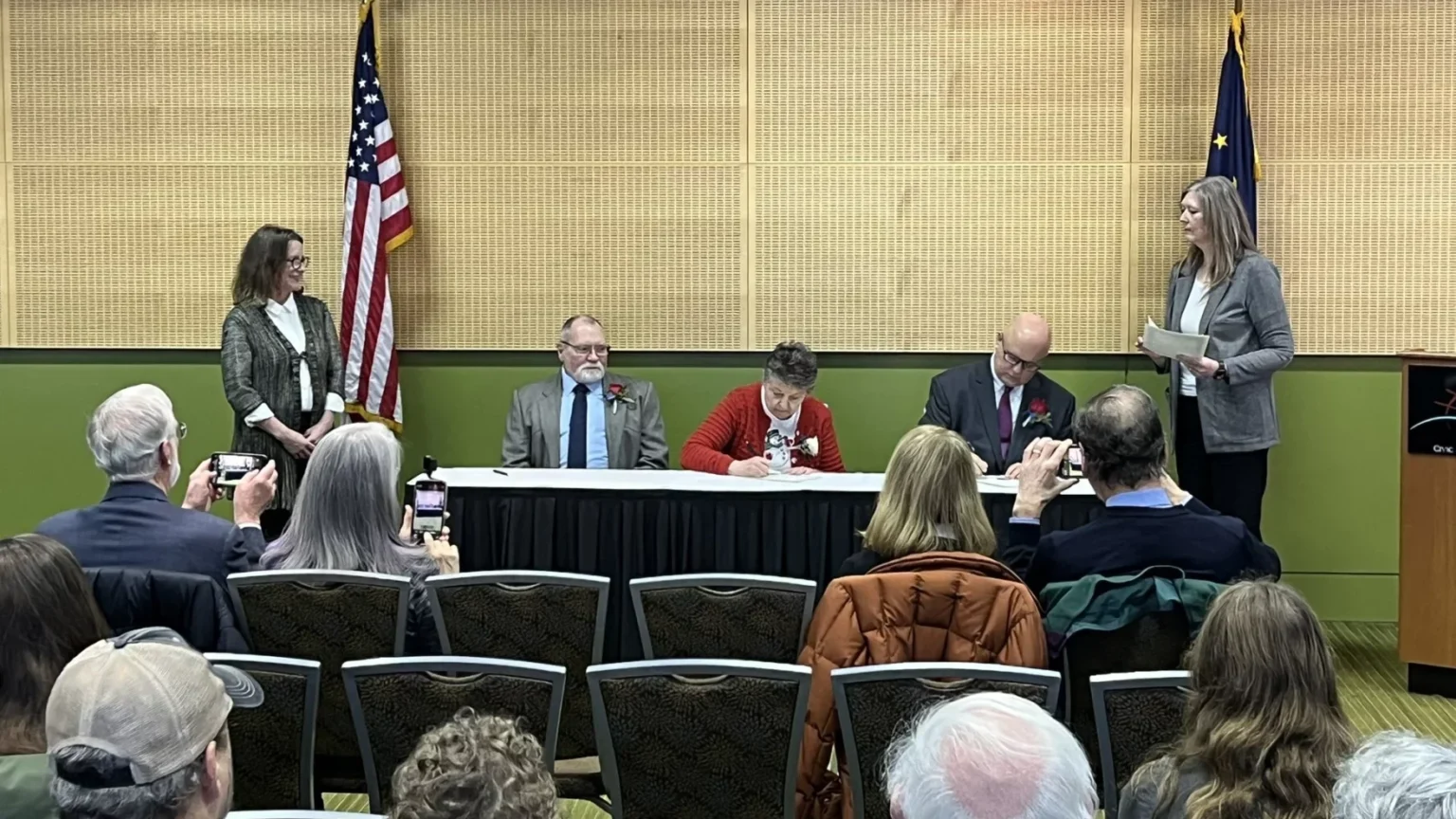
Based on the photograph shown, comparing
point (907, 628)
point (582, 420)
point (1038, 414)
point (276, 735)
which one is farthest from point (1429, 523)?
point (276, 735)

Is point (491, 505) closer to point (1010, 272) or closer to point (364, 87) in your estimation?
point (364, 87)

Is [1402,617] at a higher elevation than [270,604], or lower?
lower

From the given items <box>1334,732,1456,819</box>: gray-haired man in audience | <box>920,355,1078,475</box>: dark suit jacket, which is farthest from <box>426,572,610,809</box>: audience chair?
<box>920,355,1078,475</box>: dark suit jacket

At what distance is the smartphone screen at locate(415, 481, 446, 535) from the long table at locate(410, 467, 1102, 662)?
1148 millimetres

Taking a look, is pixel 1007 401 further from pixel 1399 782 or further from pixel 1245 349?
pixel 1399 782

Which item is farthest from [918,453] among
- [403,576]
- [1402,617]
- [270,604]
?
[1402,617]

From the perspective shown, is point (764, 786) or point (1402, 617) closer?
point (764, 786)

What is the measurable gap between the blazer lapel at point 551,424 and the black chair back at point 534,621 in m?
2.78

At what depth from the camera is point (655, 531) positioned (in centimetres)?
579

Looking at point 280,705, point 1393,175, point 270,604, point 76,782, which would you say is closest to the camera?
point 76,782

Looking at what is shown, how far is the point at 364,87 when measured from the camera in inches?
285

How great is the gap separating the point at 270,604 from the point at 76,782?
67.5 inches

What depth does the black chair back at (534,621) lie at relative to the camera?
3824 mm

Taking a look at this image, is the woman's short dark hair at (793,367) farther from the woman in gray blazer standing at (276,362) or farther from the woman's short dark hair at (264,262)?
the woman's short dark hair at (264,262)
